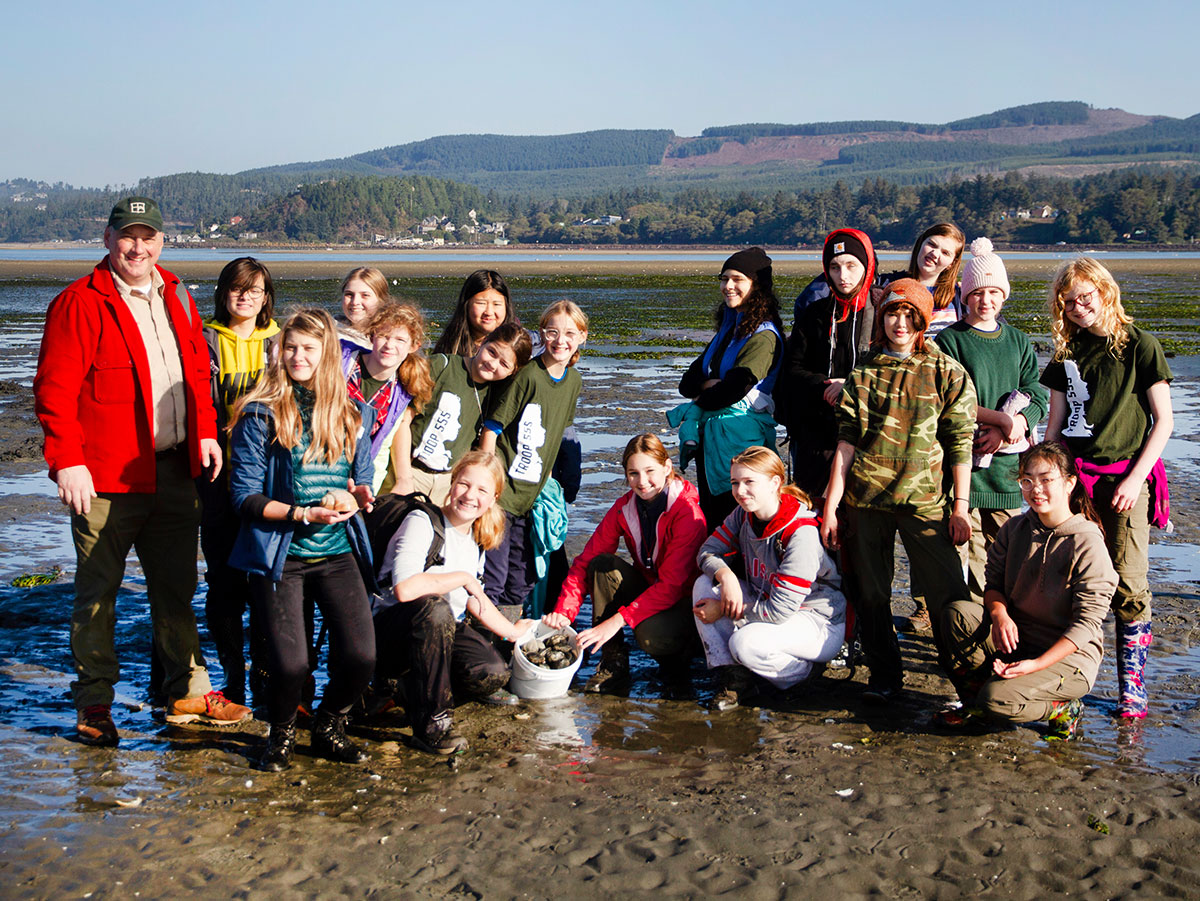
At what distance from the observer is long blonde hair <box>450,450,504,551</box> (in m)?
4.89

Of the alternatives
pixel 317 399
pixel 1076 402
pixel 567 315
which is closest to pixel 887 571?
pixel 1076 402

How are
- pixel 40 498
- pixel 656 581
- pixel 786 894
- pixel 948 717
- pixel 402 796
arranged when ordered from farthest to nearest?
pixel 40 498 < pixel 656 581 < pixel 948 717 < pixel 402 796 < pixel 786 894

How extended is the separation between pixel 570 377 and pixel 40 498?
669cm

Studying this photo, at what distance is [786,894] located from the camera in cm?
354

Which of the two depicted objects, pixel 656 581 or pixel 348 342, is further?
pixel 656 581

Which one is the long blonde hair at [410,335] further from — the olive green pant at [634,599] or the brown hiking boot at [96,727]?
the brown hiking boot at [96,727]

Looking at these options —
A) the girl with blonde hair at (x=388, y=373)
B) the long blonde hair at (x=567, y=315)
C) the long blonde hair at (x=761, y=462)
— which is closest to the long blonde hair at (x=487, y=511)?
the girl with blonde hair at (x=388, y=373)

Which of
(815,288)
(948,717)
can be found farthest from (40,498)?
(948,717)

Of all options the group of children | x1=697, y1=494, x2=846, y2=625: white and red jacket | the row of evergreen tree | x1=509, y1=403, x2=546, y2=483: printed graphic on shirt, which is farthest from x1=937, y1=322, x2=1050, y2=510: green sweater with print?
the row of evergreen tree

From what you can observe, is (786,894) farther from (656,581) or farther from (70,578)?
(70,578)

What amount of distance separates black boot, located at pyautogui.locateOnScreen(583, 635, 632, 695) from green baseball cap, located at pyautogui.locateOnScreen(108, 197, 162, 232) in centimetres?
303

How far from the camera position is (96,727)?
4.62 m

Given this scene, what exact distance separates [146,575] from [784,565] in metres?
3.00

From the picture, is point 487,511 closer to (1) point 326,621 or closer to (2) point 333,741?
(1) point 326,621
